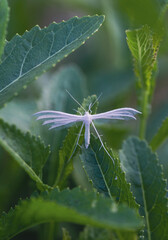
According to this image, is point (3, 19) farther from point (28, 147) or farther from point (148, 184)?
point (148, 184)

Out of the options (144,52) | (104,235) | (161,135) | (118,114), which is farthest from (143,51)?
(104,235)

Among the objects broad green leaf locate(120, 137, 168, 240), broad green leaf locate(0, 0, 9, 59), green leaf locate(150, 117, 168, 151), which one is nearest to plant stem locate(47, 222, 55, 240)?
broad green leaf locate(120, 137, 168, 240)

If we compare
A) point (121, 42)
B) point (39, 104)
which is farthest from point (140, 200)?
point (121, 42)

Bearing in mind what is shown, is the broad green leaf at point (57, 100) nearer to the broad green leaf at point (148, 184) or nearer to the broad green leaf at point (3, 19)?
the broad green leaf at point (148, 184)

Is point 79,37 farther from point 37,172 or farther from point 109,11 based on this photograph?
point 109,11

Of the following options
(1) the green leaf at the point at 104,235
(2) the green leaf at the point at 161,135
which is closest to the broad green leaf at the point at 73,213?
(1) the green leaf at the point at 104,235

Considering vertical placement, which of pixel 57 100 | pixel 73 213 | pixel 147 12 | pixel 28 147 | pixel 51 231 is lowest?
pixel 51 231
